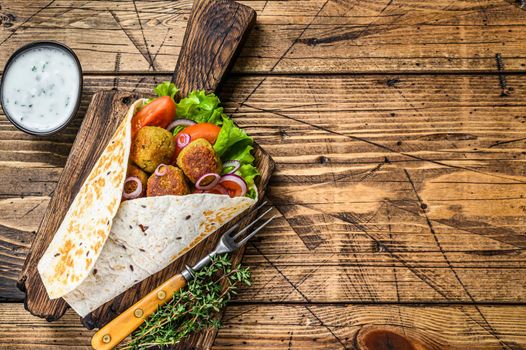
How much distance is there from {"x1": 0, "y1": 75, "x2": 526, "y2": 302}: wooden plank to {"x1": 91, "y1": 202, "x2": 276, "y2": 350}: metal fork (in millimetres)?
292

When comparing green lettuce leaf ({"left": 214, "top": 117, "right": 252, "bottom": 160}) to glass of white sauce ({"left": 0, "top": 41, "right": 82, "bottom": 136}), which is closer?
green lettuce leaf ({"left": 214, "top": 117, "right": 252, "bottom": 160})

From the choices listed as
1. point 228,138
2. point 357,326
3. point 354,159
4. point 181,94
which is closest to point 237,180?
point 228,138

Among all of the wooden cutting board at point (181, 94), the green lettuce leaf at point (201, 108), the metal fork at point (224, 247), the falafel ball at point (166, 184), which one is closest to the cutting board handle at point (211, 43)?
the wooden cutting board at point (181, 94)

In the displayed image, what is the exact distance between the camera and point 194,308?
117 inches

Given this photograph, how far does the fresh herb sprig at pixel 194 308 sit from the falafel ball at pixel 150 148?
0.63 m

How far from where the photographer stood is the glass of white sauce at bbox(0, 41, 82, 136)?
3.26m

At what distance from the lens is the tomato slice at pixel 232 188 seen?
3047mm

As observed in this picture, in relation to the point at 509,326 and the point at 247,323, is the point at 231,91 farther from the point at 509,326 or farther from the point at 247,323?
the point at 509,326

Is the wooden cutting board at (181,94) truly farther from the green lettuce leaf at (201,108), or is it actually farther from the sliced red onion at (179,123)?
the sliced red onion at (179,123)

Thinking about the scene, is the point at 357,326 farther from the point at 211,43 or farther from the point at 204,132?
the point at 211,43

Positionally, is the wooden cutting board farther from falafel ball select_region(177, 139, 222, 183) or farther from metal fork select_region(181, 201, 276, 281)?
falafel ball select_region(177, 139, 222, 183)

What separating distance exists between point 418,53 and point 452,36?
0.24m

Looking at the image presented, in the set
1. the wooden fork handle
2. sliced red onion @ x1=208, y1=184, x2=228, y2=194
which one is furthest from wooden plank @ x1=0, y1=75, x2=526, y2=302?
the wooden fork handle

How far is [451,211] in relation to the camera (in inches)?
132
